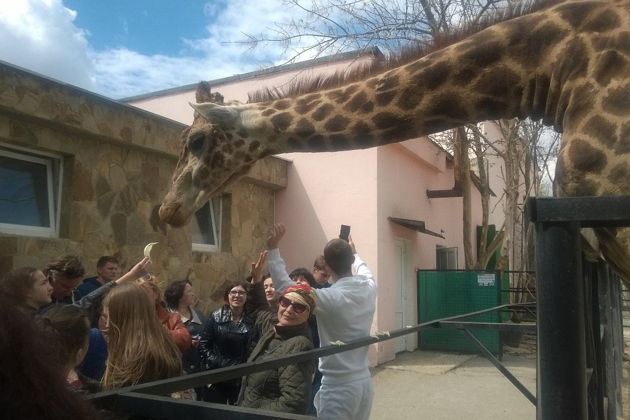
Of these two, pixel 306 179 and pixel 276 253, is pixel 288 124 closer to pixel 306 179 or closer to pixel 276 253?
pixel 276 253

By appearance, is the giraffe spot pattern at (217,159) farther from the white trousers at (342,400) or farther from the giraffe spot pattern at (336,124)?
the white trousers at (342,400)

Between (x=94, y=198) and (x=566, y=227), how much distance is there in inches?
234

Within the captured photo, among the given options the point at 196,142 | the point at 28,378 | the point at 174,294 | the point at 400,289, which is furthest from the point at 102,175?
the point at 400,289

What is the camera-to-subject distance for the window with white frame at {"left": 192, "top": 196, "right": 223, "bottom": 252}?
816 centimetres

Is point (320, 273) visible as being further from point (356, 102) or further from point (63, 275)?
point (356, 102)

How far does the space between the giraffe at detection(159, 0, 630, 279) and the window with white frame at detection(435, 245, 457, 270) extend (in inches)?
427

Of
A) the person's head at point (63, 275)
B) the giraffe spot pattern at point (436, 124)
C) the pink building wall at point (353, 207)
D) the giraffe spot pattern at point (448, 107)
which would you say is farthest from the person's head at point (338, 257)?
the pink building wall at point (353, 207)

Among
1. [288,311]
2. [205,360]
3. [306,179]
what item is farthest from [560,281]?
[306,179]

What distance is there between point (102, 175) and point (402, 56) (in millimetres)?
4337

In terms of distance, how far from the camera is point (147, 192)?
693 centimetres

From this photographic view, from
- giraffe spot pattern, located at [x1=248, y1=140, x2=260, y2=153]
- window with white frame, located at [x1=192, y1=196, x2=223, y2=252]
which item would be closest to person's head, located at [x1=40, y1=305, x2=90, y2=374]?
giraffe spot pattern, located at [x1=248, y1=140, x2=260, y2=153]

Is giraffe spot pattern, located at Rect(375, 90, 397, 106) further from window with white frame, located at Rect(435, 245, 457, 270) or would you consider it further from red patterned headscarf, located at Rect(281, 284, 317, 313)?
window with white frame, located at Rect(435, 245, 457, 270)

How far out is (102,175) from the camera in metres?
6.36

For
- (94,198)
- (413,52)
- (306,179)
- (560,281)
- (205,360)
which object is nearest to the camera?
(560,281)
